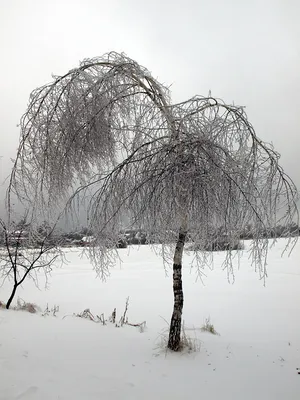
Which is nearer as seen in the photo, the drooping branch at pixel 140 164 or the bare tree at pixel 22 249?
the drooping branch at pixel 140 164

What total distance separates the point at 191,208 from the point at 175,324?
8.08 ft

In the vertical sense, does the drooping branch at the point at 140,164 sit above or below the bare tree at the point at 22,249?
above

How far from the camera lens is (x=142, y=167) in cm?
374

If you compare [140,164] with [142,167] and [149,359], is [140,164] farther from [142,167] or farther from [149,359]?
[149,359]

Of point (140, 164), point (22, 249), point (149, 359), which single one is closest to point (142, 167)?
point (140, 164)

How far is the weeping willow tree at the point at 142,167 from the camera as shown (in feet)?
11.2

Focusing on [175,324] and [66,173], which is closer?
[66,173]

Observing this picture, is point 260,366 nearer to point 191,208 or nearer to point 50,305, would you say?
point 191,208

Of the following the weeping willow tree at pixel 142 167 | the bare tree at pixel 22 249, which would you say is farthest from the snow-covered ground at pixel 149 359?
the bare tree at pixel 22 249

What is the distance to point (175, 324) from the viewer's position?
4.89 m

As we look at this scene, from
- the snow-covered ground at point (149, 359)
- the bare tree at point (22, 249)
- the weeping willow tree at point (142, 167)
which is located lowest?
the snow-covered ground at point (149, 359)

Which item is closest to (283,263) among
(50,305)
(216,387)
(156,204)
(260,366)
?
(50,305)

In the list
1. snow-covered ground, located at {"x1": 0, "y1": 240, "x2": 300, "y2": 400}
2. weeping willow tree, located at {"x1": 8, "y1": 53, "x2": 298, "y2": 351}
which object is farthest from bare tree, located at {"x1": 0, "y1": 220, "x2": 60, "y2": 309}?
weeping willow tree, located at {"x1": 8, "y1": 53, "x2": 298, "y2": 351}

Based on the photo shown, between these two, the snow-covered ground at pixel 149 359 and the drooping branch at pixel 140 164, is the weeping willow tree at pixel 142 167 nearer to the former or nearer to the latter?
the drooping branch at pixel 140 164
